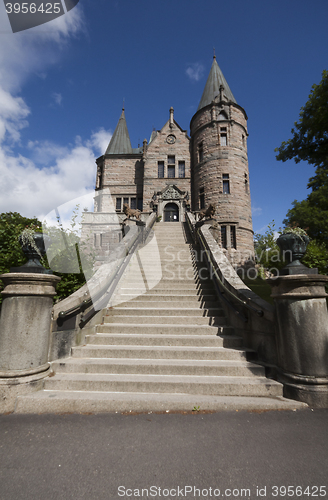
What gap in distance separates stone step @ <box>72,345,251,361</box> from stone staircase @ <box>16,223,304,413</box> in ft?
0.05

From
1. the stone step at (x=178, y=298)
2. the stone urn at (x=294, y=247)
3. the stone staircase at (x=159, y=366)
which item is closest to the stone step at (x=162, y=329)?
the stone staircase at (x=159, y=366)

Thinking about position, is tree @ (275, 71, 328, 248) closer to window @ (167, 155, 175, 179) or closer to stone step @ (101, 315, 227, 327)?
stone step @ (101, 315, 227, 327)

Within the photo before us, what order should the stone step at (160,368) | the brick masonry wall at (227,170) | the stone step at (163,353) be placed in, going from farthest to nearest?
the brick masonry wall at (227,170)
the stone step at (163,353)
the stone step at (160,368)

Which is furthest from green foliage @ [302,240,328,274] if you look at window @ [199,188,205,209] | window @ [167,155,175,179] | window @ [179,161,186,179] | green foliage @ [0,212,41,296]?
window @ [167,155,175,179]

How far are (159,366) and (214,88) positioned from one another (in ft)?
111

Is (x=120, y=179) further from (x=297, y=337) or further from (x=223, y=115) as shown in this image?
(x=297, y=337)

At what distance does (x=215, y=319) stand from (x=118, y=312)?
92.1 inches

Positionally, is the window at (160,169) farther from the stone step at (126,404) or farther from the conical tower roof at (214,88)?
the stone step at (126,404)

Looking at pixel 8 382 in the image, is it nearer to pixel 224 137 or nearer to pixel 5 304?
pixel 5 304

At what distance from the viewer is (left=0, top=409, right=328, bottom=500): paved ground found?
190cm

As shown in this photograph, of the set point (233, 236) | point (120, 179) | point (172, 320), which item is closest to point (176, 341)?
point (172, 320)

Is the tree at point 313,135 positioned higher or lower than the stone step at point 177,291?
higher

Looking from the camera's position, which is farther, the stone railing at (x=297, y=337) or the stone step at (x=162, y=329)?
the stone step at (x=162, y=329)

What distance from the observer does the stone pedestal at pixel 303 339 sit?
3277 millimetres
